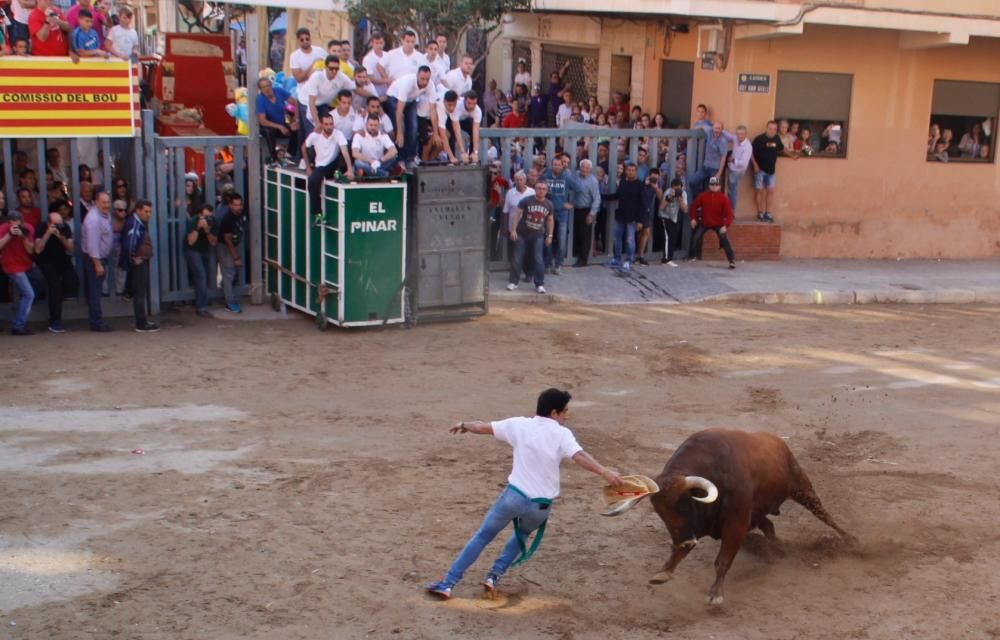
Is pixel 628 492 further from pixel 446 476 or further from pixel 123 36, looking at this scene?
pixel 123 36

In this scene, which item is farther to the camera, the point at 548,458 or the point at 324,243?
the point at 324,243

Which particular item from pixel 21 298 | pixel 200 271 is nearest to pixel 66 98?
pixel 21 298

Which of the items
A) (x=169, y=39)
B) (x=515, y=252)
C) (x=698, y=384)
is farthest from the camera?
(x=169, y=39)

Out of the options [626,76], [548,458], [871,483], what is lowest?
[871,483]

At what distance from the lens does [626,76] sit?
77.5 ft

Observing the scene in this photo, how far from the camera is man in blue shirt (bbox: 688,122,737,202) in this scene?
20.3 meters

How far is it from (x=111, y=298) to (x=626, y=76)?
11.9 m

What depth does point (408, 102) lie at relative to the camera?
1623cm

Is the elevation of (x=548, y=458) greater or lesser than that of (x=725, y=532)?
greater

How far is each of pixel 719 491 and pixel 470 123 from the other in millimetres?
10151

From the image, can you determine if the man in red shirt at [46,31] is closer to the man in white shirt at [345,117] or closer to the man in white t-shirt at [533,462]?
the man in white shirt at [345,117]

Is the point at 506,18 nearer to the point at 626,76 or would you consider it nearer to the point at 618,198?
the point at 626,76

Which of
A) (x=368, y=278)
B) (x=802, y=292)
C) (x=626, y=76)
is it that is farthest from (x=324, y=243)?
(x=626, y=76)

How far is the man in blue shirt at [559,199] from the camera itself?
18984 millimetres
